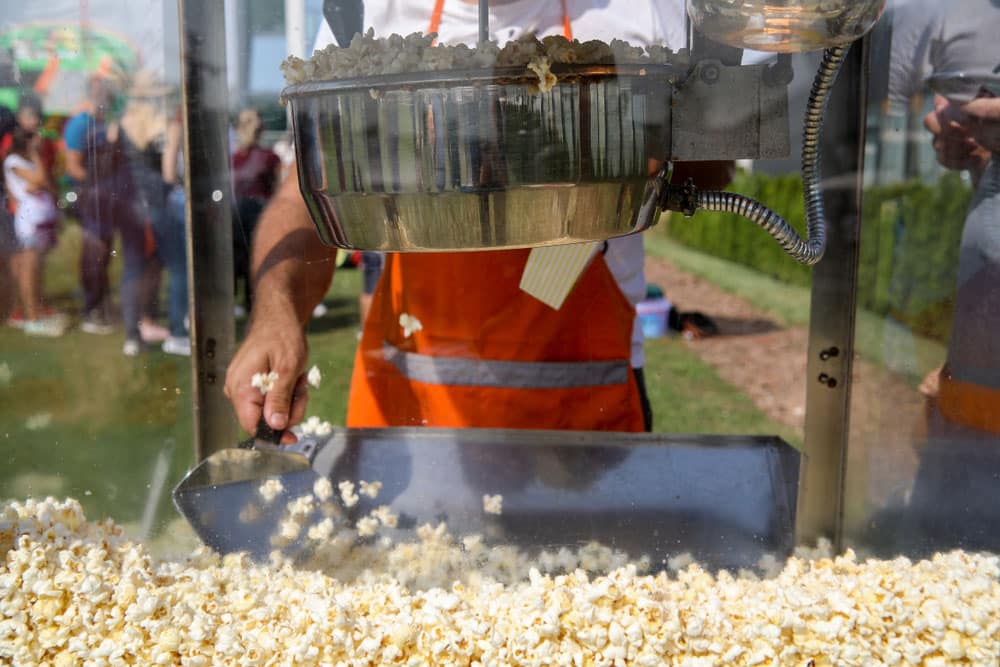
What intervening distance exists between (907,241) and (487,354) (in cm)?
66

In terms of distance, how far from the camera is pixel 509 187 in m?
0.69

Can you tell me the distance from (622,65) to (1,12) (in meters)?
0.77

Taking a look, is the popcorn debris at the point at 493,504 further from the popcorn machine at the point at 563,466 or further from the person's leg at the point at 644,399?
the person's leg at the point at 644,399

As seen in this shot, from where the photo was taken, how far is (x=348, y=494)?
3.65ft

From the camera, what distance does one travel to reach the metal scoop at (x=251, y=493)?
103cm

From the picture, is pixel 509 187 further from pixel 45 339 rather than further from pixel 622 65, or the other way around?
pixel 45 339

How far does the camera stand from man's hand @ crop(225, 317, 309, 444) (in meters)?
1.17

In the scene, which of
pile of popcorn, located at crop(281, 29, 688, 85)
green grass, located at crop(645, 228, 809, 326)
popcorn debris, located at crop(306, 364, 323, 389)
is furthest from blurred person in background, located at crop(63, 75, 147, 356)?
green grass, located at crop(645, 228, 809, 326)

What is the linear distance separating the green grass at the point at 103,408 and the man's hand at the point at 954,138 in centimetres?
44

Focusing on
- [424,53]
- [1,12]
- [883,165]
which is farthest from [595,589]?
[1,12]

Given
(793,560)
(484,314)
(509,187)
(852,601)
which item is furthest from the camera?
(484,314)

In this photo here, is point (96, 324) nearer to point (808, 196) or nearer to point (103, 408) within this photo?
point (103, 408)

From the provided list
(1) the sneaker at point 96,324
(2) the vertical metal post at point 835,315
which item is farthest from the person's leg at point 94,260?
(2) the vertical metal post at point 835,315

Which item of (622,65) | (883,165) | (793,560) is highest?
(622,65)
